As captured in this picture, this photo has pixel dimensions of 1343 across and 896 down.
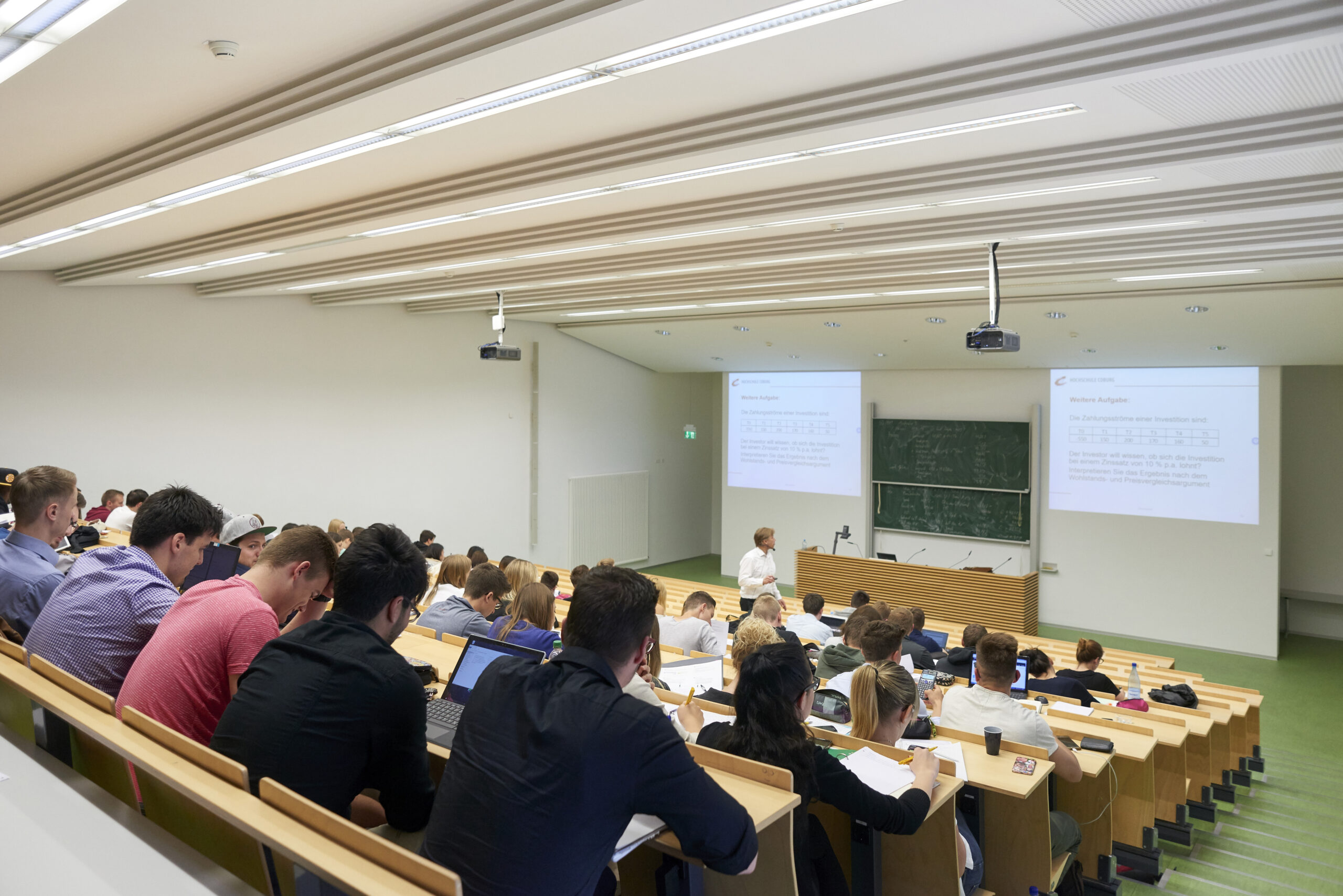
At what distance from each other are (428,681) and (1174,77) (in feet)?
11.6

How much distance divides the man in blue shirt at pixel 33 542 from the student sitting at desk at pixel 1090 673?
6.30 meters

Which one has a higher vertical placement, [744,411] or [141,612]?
[744,411]

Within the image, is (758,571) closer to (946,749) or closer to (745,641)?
(745,641)

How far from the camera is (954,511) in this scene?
13.4 metres

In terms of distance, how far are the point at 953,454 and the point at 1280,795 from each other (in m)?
6.94

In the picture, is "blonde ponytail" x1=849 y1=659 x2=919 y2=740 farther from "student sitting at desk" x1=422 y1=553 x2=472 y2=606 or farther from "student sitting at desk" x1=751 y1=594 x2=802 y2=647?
"student sitting at desk" x1=422 y1=553 x2=472 y2=606

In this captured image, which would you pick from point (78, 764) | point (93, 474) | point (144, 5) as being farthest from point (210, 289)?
point (78, 764)

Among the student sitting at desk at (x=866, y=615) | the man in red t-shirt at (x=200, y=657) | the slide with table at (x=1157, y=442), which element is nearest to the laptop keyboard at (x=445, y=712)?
the man in red t-shirt at (x=200, y=657)

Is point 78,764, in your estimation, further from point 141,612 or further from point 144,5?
point 144,5

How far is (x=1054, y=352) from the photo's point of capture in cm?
1162

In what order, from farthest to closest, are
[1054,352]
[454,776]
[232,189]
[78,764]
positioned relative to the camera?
1. [1054,352]
2. [232,189]
3. [78,764]
4. [454,776]

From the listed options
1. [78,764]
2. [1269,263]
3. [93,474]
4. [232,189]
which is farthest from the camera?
[93,474]

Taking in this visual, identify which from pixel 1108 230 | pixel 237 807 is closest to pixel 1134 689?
pixel 1108 230

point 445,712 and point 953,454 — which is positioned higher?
point 953,454
